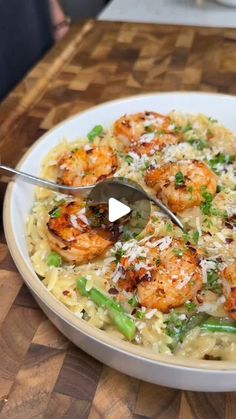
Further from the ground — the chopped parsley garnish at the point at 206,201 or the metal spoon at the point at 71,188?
the metal spoon at the point at 71,188

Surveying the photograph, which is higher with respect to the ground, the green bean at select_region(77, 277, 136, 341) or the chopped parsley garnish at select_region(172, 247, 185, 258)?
the chopped parsley garnish at select_region(172, 247, 185, 258)

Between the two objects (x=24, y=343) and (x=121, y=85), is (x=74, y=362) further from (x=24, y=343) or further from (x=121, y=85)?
(x=121, y=85)

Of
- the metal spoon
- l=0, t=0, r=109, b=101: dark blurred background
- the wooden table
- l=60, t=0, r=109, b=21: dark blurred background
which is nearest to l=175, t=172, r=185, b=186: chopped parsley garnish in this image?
the metal spoon

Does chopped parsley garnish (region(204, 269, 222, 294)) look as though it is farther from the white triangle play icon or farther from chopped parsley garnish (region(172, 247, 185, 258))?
the white triangle play icon

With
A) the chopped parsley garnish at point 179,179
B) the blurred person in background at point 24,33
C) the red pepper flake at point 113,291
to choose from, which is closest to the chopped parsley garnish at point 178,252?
the red pepper flake at point 113,291

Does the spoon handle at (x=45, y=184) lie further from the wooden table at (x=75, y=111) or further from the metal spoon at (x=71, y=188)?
the wooden table at (x=75, y=111)

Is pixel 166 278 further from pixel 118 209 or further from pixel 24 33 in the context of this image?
pixel 24 33
